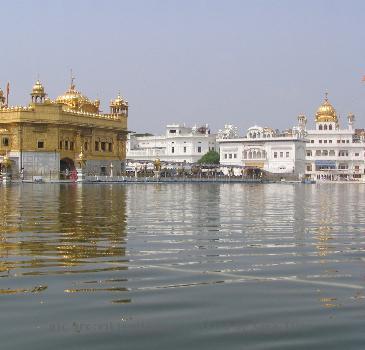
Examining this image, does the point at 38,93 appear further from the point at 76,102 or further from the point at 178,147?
the point at 178,147

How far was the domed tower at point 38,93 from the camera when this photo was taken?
202 feet

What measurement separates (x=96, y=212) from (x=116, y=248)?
325 inches

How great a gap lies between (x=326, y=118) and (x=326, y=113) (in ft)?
4.16

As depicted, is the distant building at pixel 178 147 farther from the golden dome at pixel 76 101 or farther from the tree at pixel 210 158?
the golden dome at pixel 76 101

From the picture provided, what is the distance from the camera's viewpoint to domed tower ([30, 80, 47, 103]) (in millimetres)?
61438

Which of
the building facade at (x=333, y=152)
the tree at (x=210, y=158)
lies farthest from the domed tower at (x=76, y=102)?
the building facade at (x=333, y=152)

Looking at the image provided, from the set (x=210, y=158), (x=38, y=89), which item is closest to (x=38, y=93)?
(x=38, y=89)

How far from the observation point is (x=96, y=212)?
18000 mm

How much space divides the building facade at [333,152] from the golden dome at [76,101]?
45749mm

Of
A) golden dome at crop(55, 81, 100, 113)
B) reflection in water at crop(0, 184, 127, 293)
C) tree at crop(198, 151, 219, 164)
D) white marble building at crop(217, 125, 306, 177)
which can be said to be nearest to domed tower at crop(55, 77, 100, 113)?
golden dome at crop(55, 81, 100, 113)

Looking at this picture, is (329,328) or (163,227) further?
(163,227)

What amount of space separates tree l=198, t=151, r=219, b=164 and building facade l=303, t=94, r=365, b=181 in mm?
14673

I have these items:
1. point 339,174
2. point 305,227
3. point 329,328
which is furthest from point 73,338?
point 339,174

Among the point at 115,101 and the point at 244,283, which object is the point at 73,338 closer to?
the point at 244,283
